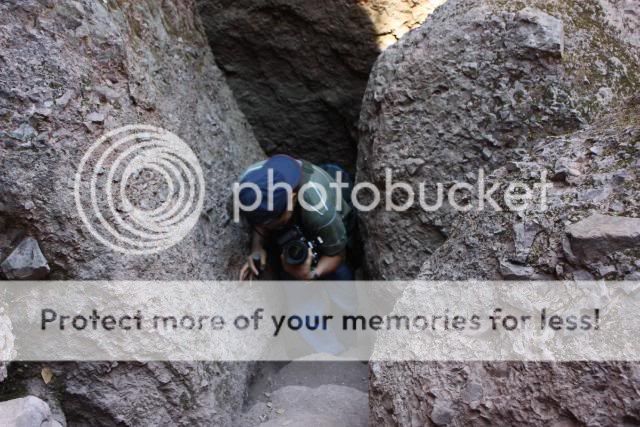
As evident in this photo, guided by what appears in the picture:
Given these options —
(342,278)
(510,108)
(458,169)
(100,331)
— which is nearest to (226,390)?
(100,331)

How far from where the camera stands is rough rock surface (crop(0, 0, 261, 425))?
1539mm

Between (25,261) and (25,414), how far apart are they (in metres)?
0.40

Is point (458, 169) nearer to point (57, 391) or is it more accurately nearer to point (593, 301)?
point (593, 301)

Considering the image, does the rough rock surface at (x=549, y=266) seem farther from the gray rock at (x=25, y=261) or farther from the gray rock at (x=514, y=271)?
the gray rock at (x=25, y=261)

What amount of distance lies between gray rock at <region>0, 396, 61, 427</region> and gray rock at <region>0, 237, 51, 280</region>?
338 millimetres

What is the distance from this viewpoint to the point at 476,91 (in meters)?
1.88

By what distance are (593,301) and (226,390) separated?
114cm

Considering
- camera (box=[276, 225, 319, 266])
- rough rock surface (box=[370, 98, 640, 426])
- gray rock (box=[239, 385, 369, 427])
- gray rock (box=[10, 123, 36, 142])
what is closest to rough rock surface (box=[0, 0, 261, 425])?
gray rock (box=[10, 123, 36, 142])

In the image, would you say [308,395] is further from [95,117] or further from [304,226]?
[95,117]

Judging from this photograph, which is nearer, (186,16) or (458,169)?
(458,169)

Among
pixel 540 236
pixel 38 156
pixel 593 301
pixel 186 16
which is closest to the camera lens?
pixel 593 301

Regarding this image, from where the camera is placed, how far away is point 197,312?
179 centimetres

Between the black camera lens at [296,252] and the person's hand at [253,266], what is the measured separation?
11cm

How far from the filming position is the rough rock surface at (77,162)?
1539 mm
